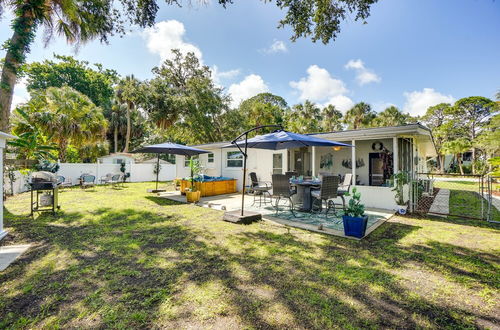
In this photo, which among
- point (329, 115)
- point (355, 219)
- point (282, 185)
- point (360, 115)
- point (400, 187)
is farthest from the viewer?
point (329, 115)

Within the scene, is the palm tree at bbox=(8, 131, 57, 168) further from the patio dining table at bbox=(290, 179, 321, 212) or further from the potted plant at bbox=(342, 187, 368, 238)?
the potted plant at bbox=(342, 187, 368, 238)

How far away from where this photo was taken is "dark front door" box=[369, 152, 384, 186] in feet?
36.8

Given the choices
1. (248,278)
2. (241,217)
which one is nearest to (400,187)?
(241,217)

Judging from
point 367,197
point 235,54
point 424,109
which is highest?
point 424,109

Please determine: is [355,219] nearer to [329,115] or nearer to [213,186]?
[213,186]

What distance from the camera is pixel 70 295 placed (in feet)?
8.21

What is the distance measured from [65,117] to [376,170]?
1655 centimetres

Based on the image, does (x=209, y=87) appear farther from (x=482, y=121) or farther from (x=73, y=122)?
(x=482, y=121)

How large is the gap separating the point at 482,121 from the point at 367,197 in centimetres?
3208

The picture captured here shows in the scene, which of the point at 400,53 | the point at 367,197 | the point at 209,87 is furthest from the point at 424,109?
the point at 367,197

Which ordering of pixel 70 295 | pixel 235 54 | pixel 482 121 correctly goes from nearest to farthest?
1. pixel 70 295
2. pixel 235 54
3. pixel 482 121

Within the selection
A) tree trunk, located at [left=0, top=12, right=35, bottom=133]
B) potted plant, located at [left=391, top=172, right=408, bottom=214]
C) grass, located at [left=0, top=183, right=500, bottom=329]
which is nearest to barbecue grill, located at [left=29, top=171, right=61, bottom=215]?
grass, located at [left=0, top=183, right=500, bottom=329]

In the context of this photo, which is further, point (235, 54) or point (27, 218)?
point (235, 54)

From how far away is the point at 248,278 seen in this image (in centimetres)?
285
